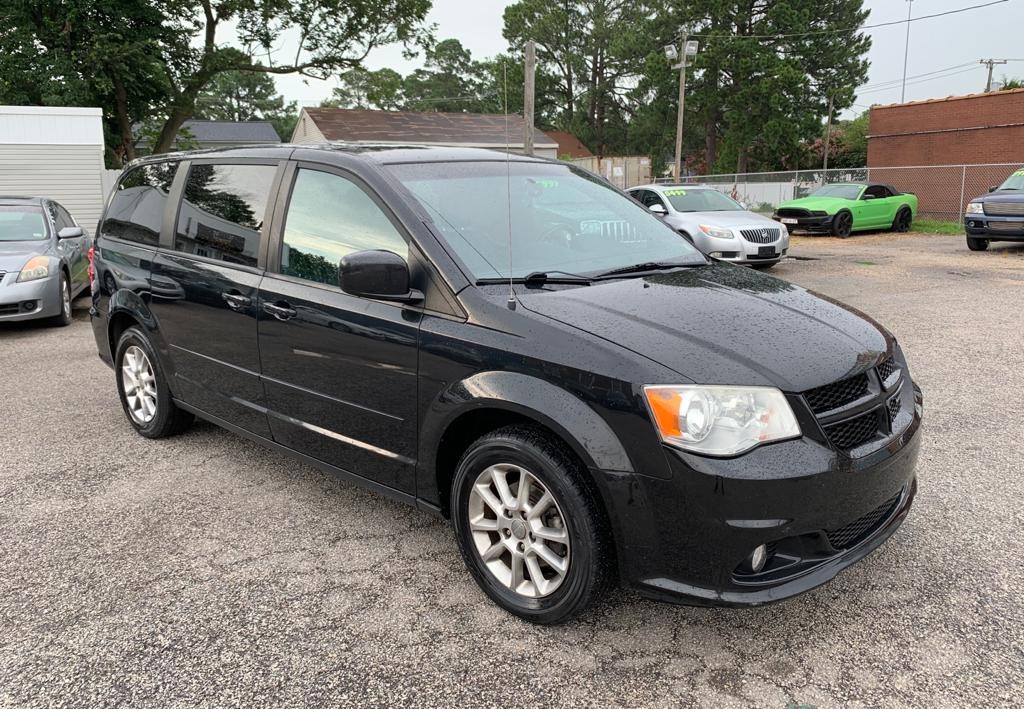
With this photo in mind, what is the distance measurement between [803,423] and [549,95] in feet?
204

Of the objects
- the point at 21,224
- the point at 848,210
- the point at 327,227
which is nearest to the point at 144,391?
the point at 327,227

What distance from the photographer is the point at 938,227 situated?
2075 centimetres

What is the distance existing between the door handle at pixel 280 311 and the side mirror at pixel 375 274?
2.09 feet

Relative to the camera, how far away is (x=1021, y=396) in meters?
5.52

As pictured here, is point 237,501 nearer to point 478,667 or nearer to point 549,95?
point 478,667

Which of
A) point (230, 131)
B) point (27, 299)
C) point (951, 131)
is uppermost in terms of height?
point (230, 131)

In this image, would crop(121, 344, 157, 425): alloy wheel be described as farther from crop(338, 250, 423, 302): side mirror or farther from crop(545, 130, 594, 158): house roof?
crop(545, 130, 594, 158): house roof

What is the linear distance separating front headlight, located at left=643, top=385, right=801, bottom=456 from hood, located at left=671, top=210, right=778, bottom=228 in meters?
10.4

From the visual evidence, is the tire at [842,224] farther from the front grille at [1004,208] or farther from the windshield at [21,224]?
the windshield at [21,224]

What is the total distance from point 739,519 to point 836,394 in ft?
1.93

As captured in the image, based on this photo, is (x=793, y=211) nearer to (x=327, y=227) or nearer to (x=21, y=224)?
(x=21, y=224)

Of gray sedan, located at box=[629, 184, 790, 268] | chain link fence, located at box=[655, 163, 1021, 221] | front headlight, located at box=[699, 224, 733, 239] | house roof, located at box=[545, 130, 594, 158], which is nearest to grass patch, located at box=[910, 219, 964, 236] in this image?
chain link fence, located at box=[655, 163, 1021, 221]

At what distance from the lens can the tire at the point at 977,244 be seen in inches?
610

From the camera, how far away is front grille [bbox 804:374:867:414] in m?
2.51
